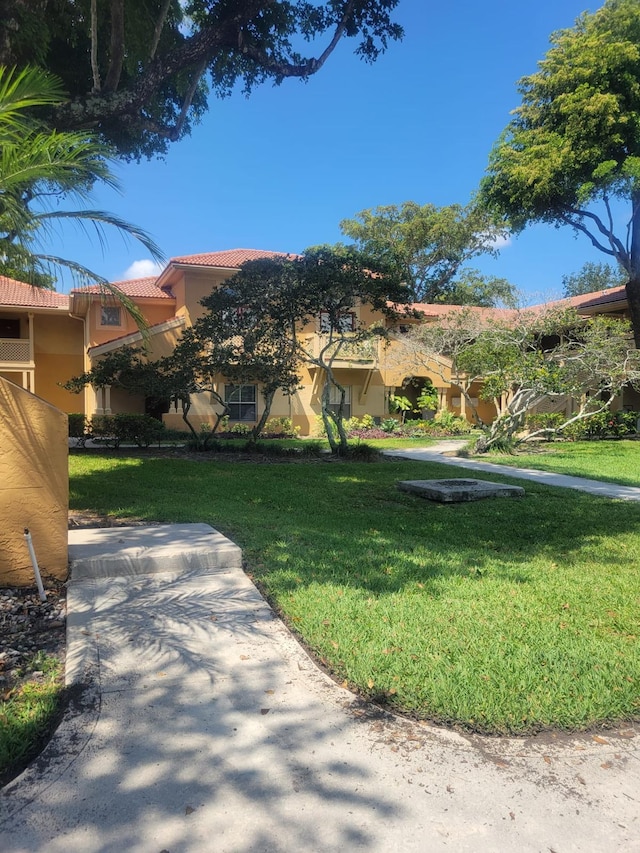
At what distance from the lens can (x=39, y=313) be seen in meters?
22.6

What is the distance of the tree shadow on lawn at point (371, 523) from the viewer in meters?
5.33

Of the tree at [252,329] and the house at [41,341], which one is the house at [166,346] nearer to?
the house at [41,341]

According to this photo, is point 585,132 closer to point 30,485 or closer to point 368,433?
point 368,433

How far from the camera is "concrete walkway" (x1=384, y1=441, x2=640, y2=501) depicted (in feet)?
33.8

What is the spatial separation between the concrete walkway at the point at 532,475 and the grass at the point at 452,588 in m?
1.17

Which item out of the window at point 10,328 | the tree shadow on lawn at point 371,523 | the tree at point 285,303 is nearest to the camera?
the tree shadow on lawn at point 371,523

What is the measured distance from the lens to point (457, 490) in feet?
29.1

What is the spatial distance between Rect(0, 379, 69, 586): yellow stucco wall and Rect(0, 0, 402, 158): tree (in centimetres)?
440

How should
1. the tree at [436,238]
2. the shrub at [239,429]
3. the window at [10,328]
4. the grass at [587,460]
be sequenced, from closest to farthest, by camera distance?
1. the grass at [587,460]
2. the shrub at [239,429]
3. the window at [10,328]
4. the tree at [436,238]

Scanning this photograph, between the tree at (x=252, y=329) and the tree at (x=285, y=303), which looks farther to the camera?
the tree at (x=252, y=329)

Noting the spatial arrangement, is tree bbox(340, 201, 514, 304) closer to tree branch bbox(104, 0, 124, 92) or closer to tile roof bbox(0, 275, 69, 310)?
tile roof bbox(0, 275, 69, 310)

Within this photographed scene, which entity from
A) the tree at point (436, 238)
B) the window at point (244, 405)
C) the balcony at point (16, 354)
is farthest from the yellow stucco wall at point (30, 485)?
the tree at point (436, 238)

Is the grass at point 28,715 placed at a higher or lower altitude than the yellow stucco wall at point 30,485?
lower

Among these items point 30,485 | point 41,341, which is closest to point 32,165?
point 30,485
